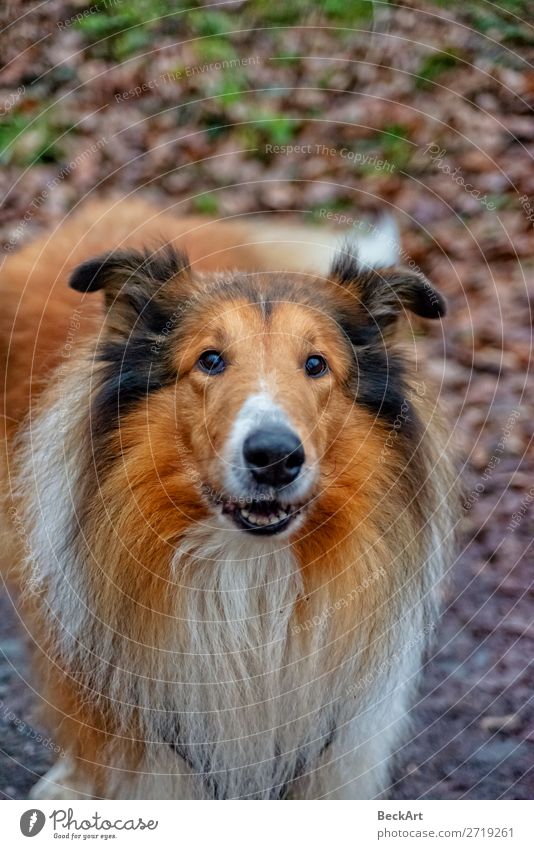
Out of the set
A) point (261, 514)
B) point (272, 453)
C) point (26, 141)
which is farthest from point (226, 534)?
point (26, 141)

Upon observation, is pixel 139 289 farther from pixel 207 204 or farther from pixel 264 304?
pixel 207 204

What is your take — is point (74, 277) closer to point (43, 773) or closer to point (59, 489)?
point (59, 489)

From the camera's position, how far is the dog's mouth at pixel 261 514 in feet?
5.98

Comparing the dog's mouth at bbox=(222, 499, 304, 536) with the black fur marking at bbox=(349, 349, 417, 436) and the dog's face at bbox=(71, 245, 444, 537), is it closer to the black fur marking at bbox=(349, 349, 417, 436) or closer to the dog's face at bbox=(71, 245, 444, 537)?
the dog's face at bbox=(71, 245, 444, 537)

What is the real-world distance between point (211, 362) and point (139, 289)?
26 cm

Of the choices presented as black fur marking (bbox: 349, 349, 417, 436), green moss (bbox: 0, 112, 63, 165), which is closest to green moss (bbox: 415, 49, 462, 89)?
green moss (bbox: 0, 112, 63, 165)

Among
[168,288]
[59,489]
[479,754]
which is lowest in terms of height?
[479,754]

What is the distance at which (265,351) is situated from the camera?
187 centimetres

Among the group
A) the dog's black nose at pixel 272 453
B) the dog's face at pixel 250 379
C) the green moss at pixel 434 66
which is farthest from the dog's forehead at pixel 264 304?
the green moss at pixel 434 66

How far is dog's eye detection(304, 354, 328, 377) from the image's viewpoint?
6.27 feet

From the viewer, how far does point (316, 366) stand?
1.93 m

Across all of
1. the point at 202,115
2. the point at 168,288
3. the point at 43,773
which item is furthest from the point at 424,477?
the point at 202,115

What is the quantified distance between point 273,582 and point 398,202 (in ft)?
7.42

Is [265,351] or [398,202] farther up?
[398,202]
